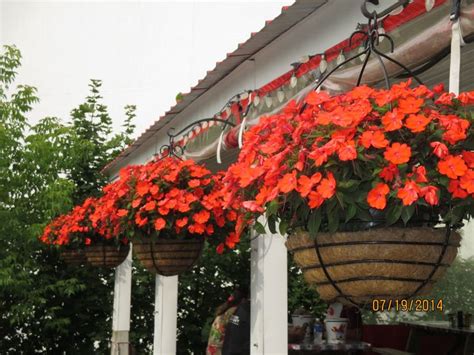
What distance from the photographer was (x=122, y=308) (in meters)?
8.41

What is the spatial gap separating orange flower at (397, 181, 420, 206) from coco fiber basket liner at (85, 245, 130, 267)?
4651mm

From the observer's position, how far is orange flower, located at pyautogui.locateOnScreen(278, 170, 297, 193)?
63.9 inches

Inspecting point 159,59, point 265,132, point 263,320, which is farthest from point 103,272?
point 265,132

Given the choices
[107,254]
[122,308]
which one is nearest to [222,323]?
[107,254]

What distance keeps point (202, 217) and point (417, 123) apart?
1.94 metres

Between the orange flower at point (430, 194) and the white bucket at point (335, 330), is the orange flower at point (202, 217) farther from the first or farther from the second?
the white bucket at point (335, 330)

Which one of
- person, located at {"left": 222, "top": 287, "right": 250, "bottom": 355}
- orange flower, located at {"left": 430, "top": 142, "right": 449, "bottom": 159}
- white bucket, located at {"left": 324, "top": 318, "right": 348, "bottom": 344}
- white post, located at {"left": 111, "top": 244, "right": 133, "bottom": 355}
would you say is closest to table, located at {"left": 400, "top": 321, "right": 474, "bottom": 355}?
white bucket, located at {"left": 324, "top": 318, "right": 348, "bottom": 344}

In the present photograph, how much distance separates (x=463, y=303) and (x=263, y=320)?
682 centimetres

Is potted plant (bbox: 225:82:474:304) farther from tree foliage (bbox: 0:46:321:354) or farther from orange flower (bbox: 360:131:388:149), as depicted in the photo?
tree foliage (bbox: 0:46:321:354)

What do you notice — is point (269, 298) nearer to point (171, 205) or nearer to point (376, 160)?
Result: point (171, 205)

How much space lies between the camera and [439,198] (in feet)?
5.15

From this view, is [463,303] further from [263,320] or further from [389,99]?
[389,99]

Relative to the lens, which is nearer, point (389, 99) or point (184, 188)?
point (389, 99)

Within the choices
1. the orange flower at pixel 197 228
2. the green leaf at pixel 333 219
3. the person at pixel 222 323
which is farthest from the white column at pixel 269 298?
the green leaf at pixel 333 219
